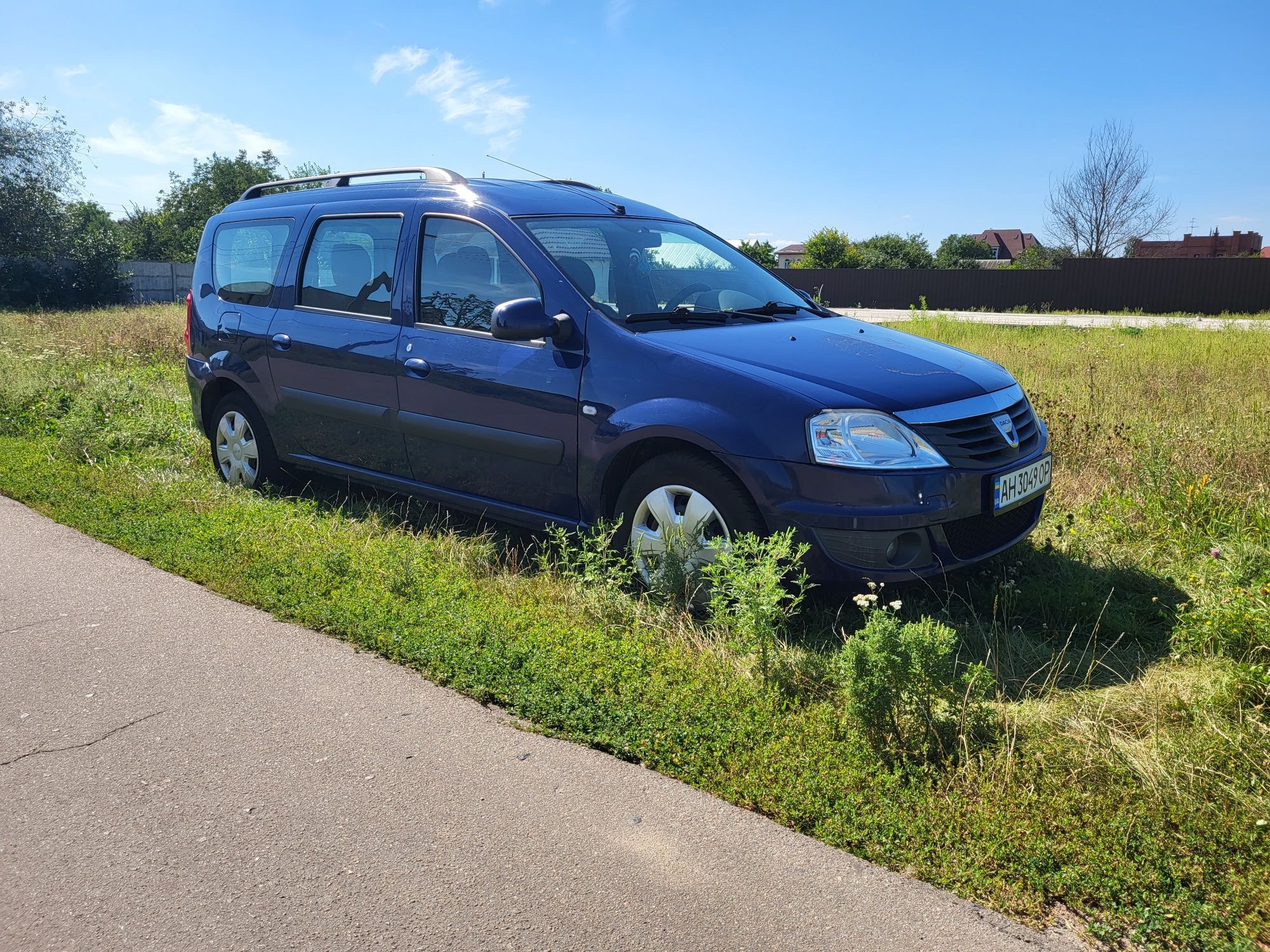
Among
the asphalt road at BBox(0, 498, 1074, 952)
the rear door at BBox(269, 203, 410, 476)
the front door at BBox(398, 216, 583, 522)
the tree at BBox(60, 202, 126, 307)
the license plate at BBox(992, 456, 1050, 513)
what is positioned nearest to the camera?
the asphalt road at BBox(0, 498, 1074, 952)

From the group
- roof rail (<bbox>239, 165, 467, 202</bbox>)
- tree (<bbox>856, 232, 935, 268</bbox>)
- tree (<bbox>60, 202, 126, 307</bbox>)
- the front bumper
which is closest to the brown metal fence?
tree (<bbox>856, 232, 935, 268</bbox>)

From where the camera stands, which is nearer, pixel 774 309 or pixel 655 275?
pixel 655 275

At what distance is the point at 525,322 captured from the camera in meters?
4.59

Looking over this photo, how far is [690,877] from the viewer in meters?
2.68

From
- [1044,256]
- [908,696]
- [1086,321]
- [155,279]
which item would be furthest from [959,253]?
[908,696]

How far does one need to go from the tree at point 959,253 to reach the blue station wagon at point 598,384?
6023 centimetres

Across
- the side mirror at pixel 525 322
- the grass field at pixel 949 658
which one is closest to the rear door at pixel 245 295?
the grass field at pixel 949 658

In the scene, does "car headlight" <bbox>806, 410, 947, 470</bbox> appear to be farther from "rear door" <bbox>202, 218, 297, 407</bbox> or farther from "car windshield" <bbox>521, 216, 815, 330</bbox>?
"rear door" <bbox>202, 218, 297, 407</bbox>

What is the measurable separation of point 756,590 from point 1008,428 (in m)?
1.48

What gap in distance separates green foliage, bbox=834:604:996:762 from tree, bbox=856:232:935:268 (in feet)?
180

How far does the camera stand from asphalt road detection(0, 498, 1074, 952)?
8.07 feet

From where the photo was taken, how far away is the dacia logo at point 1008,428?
4.39m

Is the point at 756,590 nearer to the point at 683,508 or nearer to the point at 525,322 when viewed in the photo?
the point at 683,508

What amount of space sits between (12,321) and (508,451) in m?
20.1
